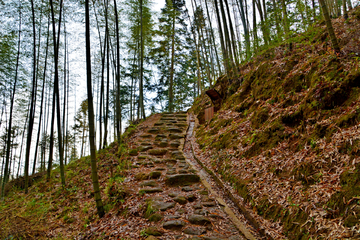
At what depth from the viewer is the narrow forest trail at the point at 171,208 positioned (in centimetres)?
240

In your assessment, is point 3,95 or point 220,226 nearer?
point 220,226

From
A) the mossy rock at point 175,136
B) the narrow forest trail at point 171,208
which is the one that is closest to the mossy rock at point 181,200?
the narrow forest trail at point 171,208

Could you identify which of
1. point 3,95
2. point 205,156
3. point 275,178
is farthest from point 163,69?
point 275,178

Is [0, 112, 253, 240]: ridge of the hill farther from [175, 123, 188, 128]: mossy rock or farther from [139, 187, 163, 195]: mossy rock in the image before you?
[175, 123, 188, 128]: mossy rock

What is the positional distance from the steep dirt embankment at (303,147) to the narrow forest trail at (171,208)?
427 mm

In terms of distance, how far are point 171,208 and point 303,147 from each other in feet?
7.48

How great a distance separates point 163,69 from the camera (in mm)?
13875

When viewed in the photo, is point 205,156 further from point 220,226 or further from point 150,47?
point 150,47

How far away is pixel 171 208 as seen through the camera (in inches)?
116

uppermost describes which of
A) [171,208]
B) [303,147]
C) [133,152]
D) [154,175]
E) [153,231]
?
[133,152]

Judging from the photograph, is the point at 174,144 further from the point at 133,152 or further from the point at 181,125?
the point at 181,125

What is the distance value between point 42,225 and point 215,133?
4.87 m

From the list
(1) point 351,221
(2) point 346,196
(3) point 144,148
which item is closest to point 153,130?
(3) point 144,148

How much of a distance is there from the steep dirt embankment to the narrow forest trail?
0.43m
